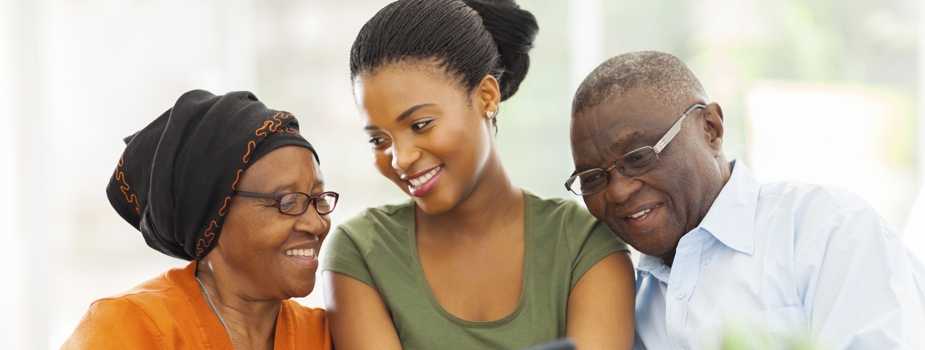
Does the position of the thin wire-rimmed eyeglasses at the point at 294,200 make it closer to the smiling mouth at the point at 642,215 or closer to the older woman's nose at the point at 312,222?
the older woman's nose at the point at 312,222

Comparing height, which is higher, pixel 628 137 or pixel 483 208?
pixel 628 137

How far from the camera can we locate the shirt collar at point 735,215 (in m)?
1.90

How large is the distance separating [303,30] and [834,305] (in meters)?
2.98

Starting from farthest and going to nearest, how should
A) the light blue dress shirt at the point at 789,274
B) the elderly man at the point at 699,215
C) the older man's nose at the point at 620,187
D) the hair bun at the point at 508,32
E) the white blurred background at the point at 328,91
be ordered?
the white blurred background at the point at 328,91
the hair bun at the point at 508,32
the older man's nose at the point at 620,187
the elderly man at the point at 699,215
the light blue dress shirt at the point at 789,274

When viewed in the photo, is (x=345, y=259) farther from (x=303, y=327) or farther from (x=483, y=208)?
(x=483, y=208)

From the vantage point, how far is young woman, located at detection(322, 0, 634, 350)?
73.1 inches

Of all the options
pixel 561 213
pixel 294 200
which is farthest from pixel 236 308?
pixel 561 213

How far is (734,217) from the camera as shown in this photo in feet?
6.29

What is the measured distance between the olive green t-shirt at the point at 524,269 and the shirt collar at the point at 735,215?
A: 201mm

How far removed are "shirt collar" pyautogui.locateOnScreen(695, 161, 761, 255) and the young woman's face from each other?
46cm

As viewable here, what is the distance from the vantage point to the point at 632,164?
1906 millimetres

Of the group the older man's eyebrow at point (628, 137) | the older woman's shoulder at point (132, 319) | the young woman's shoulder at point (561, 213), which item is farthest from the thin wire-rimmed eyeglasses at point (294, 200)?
the older man's eyebrow at point (628, 137)

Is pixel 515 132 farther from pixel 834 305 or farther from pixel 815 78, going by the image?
pixel 834 305

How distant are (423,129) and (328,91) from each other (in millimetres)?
2551
